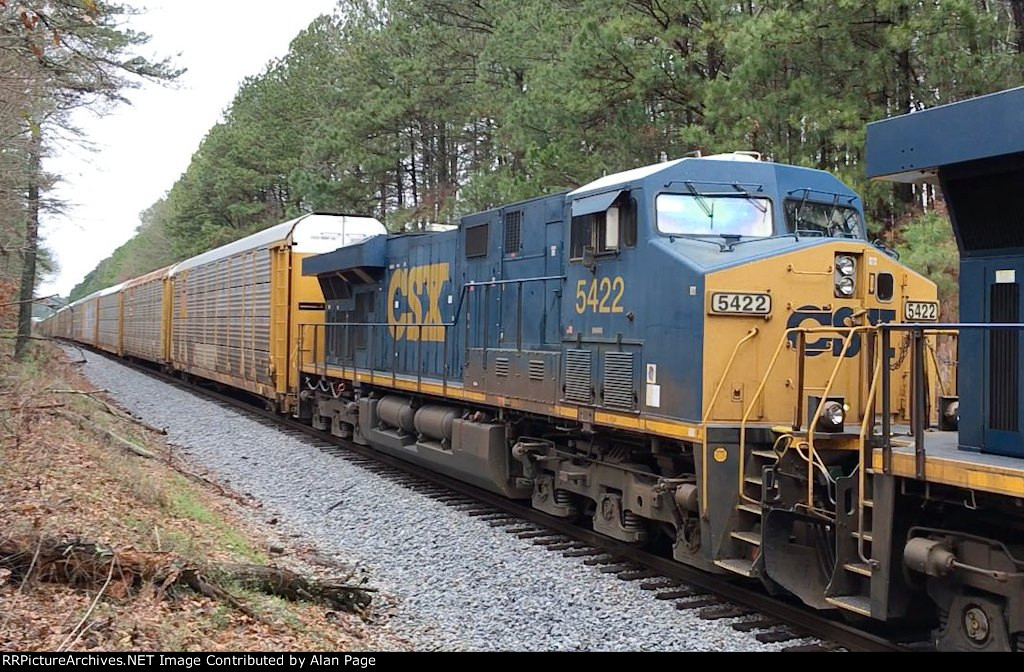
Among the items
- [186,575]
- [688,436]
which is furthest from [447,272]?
[186,575]

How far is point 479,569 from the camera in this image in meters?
7.44

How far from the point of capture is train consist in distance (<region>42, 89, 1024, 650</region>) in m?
4.88

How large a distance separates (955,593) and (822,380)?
223cm

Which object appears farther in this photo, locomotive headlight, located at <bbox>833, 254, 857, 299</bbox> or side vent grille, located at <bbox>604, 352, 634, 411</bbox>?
side vent grille, located at <bbox>604, 352, 634, 411</bbox>

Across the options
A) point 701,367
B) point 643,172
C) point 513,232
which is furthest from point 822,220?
point 513,232

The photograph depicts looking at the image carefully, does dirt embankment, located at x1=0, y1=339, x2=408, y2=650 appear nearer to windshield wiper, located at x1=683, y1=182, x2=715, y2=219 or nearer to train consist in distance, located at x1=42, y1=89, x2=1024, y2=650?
train consist in distance, located at x1=42, y1=89, x2=1024, y2=650

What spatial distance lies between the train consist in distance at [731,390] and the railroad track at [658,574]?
0.19 m

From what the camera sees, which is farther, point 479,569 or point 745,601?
point 479,569

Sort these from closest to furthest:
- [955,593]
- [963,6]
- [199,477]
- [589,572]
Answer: [955,593], [589,572], [199,477], [963,6]

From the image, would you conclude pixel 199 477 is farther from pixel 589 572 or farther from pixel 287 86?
pixel 287 86

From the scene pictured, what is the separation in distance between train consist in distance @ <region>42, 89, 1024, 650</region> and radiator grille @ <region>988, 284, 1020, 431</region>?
0.02 metres

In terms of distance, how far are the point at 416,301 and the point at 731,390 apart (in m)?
6.73

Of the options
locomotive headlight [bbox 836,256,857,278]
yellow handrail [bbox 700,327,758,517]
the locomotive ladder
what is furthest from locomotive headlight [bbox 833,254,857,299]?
yellow handrail [bbox 700,327,758,517]

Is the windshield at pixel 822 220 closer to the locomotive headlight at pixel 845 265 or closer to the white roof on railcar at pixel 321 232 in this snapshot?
the locomotive headlight at pixel 845 265
